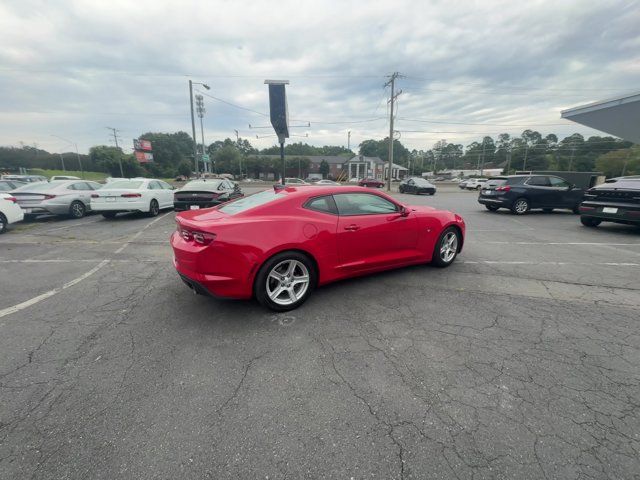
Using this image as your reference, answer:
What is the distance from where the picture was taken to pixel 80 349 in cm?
272

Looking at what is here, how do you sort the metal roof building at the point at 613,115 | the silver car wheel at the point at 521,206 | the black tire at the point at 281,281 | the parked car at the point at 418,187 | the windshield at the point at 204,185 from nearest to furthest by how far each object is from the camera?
the black tire at the point at 281,281
the windshield at the point at 204,185
the silver car wheel at the point at 521,206
the metal roof building at the point at 613,115
the parked car at the point at 418,187

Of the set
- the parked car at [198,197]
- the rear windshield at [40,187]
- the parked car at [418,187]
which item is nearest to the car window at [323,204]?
the parked car at [198,197]

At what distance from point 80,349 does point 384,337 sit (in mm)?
2848

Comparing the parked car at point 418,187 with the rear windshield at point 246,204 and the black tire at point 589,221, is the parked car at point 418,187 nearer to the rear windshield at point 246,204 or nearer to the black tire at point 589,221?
the black tire at point 589,221

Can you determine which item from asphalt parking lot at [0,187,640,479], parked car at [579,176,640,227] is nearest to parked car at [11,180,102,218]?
asphalt parking lot at [0,187,640,479]

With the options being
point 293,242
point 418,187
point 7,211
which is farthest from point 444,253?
point 418,187

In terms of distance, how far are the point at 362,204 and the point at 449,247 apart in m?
1.95

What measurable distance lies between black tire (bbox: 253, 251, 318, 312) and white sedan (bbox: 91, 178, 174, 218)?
858 centimetres

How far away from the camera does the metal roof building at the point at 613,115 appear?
44.2 ft

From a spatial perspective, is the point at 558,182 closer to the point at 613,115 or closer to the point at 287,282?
the point at 613,115

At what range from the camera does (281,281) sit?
3350mm

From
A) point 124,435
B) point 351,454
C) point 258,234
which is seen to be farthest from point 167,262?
point 351,454

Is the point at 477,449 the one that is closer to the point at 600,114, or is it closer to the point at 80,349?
the point at 80,349

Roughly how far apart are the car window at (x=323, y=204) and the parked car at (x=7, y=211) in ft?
30.4
